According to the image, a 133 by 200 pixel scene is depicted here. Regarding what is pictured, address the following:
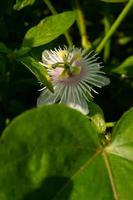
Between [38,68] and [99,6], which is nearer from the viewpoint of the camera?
[38,68]

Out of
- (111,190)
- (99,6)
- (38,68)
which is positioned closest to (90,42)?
(99,6)

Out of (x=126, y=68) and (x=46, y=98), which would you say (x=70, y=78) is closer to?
(x=46, y=98)

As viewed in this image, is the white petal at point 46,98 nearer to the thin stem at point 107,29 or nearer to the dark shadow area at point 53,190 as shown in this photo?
the dark shadow area at point 53,190

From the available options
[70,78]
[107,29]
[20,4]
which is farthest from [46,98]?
[107,29]

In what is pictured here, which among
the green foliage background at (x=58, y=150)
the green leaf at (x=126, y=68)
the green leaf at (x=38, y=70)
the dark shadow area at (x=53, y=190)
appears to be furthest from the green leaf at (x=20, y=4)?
the dark shadow area at (x=53, y=190)

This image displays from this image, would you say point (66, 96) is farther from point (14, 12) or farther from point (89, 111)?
point (14, 12)
